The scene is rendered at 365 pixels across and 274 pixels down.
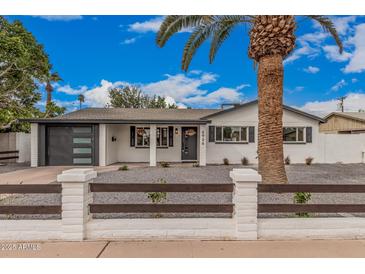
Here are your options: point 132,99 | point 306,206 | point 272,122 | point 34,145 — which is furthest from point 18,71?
point 132,99

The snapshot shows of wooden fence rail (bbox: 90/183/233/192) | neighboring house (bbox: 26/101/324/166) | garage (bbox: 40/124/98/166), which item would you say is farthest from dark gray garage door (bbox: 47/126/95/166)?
wooden fence rail (bbox: 90/183/233/192)

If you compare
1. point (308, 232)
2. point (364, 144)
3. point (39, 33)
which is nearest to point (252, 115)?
point (364, 144)

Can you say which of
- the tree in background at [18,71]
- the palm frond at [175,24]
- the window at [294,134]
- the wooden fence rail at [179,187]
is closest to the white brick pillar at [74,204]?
the wooden fence rail at [179,187]

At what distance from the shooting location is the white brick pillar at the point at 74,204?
3.86 meters

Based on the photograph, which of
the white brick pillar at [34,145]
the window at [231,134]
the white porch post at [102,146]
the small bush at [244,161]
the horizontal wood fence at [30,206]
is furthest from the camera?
the window at [231,134]

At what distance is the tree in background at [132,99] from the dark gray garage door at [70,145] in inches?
878

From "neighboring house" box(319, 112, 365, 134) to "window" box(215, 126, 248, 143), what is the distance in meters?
12.4

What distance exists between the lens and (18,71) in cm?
1473

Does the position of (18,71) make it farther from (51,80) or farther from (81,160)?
(81,160)

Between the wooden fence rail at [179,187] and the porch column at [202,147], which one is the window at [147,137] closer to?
the porch column at [202,147]

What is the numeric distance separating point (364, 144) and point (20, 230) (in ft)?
58.1

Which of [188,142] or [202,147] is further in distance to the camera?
[188,142]

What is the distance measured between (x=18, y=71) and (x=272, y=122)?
574 inches

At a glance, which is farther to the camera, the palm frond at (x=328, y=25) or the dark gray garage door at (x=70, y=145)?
the dark gray garage door at (x=70, y=145)
